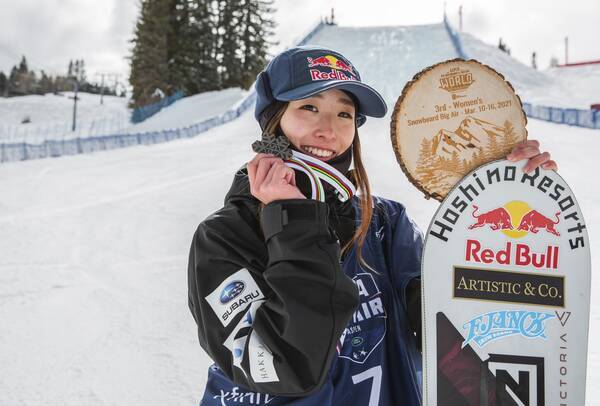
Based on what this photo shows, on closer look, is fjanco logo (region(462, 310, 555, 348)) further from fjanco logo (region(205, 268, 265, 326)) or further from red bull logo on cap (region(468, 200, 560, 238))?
fjanco logo (region(205, 268, 265, 326))

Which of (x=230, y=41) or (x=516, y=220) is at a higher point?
(x=230, y=41)

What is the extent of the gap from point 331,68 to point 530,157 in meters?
0.70

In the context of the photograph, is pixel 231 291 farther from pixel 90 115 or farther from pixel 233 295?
pixel 90 115

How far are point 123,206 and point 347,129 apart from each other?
7.78 meters

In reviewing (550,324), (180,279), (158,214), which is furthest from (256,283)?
(158,214)

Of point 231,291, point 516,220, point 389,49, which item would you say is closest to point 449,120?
point 516,220

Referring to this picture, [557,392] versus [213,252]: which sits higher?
[213,252]

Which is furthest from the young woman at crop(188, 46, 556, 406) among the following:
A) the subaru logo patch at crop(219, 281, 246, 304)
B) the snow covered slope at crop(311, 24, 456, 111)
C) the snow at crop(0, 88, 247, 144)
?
the snow at crop(0, 88, 247, 144)

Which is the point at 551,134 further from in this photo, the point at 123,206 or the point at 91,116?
the point at 91,116

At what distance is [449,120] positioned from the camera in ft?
6.09

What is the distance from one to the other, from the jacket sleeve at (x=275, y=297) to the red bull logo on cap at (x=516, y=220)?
607mm

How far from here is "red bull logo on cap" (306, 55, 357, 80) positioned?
1.62m

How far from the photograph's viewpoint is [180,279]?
17.9 feet

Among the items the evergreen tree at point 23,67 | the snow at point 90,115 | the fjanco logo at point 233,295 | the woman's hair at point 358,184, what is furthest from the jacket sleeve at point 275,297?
the evergreen tree at point 23,67
